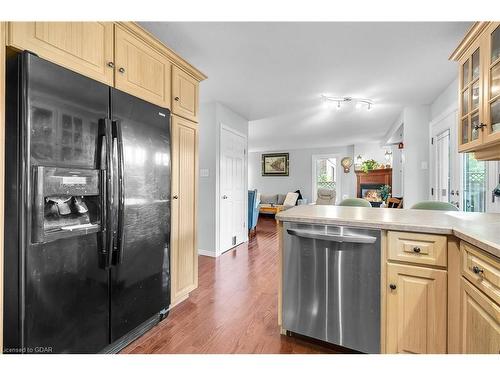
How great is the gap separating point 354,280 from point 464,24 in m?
2.10

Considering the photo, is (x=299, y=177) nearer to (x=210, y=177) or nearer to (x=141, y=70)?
(x=210, y=177)

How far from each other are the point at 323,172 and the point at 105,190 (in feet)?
26.3

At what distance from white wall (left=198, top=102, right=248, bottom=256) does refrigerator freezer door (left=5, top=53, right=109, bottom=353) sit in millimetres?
2309

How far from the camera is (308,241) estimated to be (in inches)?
63.0

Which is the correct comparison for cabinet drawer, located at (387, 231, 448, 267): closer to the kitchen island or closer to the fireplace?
the kitchen island

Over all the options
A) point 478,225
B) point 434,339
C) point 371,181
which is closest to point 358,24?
point 478,225

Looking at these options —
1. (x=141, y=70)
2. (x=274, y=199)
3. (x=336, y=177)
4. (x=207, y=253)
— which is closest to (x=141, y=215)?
(x=141, y=70)

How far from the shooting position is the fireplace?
702 centimetres

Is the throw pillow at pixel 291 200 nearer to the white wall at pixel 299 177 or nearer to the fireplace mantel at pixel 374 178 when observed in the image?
the white wall at pixel 299 177

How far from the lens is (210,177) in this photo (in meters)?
Answer: 3.80

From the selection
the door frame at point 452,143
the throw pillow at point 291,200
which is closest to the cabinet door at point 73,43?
the door frame at point 452,143

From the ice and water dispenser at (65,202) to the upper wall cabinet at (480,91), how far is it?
2348mm

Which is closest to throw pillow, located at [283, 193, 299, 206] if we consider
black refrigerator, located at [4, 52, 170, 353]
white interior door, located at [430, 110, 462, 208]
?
white interior door, located at [430, 110, 462, 208]

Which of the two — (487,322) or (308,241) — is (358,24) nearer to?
(308,241)
